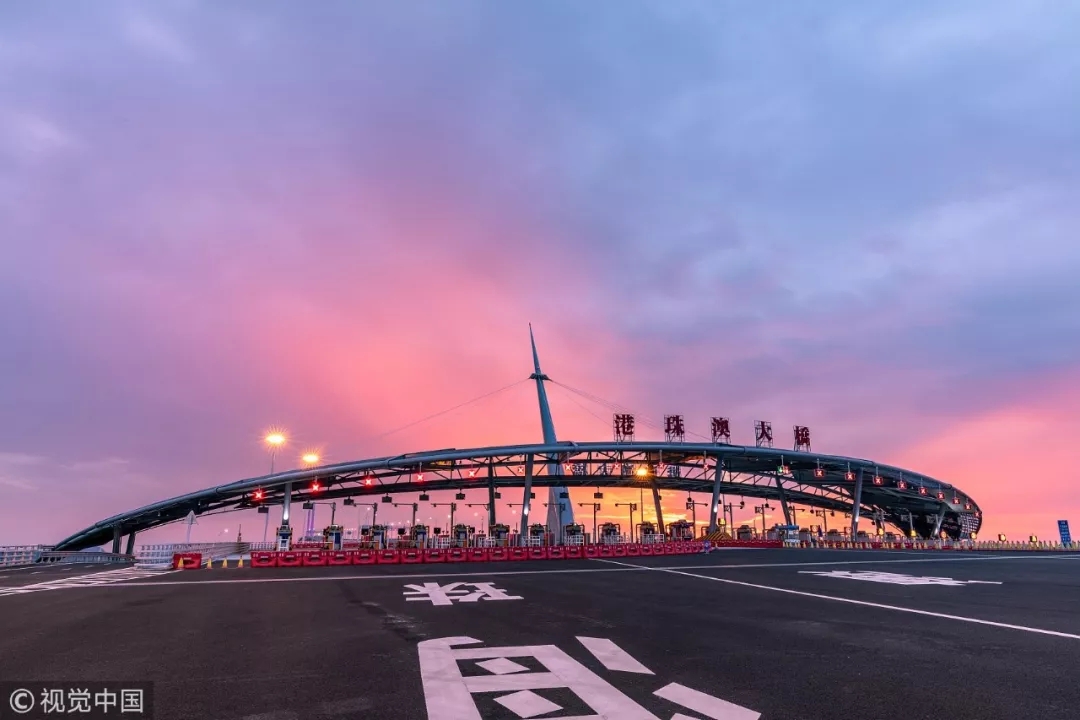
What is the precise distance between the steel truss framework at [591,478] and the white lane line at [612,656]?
56.6 metres

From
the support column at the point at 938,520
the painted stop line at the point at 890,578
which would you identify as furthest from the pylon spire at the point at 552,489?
the support column at the point at 938,520

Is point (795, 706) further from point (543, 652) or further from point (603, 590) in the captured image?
point (603, 590)

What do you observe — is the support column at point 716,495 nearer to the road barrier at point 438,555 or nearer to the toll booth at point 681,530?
the toll booth at point 681,530

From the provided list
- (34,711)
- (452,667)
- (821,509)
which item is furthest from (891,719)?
(821,509)

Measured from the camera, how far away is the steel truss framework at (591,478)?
67.2 meters

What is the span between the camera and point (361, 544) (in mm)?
55000

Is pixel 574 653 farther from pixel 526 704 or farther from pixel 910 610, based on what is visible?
pixel 910 610

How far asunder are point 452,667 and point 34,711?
13.2 ft

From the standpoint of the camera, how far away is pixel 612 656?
736 centimetres

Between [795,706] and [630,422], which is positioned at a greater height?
[630,422]

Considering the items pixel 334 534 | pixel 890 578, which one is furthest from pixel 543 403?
pixel 890 578

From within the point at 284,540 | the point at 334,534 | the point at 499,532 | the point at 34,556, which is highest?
the point at 284,540

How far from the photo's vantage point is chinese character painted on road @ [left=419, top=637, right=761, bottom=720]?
5078 millimetres

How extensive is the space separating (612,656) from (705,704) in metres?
2.17
